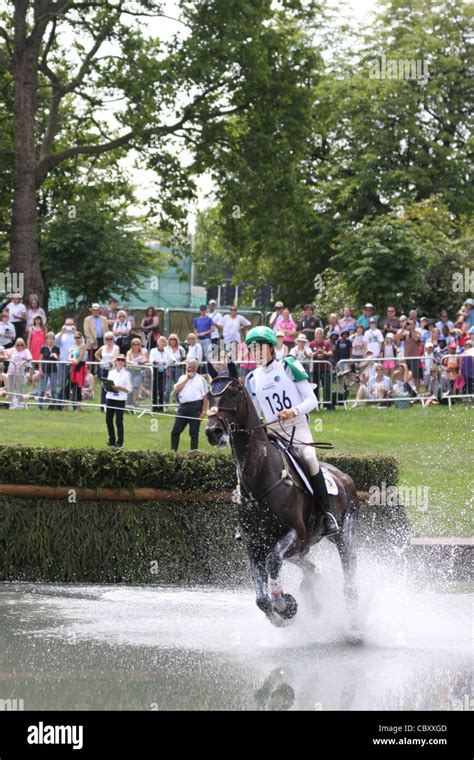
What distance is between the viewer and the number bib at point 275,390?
Answer: 11.5m

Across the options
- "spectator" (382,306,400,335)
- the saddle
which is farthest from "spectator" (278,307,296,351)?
the saddle

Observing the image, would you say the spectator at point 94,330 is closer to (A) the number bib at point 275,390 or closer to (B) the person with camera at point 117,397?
(B) the person with camera at point 117,397

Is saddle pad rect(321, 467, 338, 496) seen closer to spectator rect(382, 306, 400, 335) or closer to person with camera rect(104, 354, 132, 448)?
person with camera rect(104, 354, 132, 448)

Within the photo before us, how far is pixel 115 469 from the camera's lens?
14.6 m

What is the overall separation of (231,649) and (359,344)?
1645 cm

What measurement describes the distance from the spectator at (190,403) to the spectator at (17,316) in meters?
8.30

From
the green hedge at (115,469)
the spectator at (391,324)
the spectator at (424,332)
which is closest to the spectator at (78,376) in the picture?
the spectator at (391,324)

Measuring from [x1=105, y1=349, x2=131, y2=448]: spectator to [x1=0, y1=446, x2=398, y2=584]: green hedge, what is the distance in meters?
5.70

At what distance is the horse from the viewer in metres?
10.6
